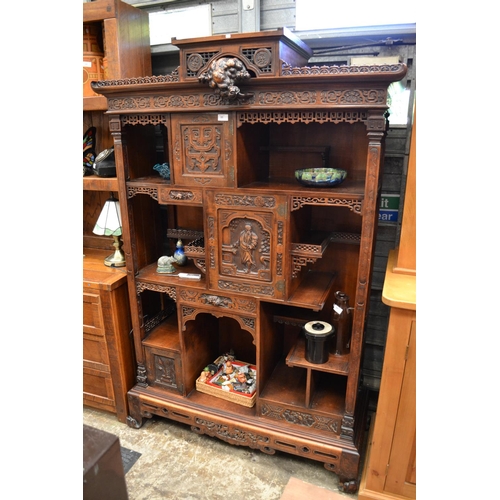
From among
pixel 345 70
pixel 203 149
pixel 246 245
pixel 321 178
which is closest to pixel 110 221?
pixel 203 149

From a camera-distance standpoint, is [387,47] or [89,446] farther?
[387,47]

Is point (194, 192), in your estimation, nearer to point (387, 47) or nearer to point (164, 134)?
point (164, 134)

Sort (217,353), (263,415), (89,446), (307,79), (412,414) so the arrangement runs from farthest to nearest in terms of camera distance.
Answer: (217,353) → (263,415) → (412,414) → (307,79) → (89,446)

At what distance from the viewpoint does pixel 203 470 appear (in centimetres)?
186

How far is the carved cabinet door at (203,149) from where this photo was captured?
62.9 inches

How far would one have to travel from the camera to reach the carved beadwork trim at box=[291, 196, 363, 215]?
4.86ft

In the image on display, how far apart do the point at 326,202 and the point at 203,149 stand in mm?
590

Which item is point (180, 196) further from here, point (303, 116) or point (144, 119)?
point (303, 116)

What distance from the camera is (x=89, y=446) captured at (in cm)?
48

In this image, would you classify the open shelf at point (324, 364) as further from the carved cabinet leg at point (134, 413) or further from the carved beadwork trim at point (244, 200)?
the carved cabinet leg at point (134, 413)

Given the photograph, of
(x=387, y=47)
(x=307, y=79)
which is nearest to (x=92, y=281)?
(x=307, y=79)

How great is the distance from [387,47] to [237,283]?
1.33 metres

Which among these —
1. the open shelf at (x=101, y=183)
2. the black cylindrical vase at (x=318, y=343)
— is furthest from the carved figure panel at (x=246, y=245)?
the open shelf at (x=101, y=183)

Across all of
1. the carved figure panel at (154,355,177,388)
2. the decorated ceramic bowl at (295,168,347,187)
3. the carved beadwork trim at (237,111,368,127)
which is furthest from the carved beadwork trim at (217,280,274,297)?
the carved beadwork trim at (237,111,368,127)
